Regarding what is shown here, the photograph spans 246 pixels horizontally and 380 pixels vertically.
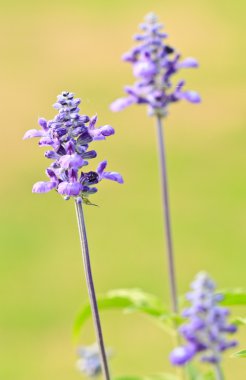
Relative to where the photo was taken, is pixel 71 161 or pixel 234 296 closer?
pixel 71 161

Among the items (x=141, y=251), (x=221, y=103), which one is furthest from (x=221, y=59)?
(x=141, y=251)

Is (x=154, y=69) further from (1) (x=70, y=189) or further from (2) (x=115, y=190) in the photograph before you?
(2) (x=115, y=190)

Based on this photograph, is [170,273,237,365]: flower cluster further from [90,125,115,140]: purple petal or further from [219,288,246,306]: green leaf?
[90,125,115,140]: purple petal

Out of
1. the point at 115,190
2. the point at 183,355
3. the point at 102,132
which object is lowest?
the point at 183,355

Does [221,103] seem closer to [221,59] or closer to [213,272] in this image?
[221,59]

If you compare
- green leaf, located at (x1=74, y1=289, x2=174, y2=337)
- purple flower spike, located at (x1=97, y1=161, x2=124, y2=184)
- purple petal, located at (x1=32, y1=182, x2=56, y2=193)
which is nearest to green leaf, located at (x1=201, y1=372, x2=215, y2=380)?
green leaf, located at (x1=74, y1=289, x2=174, y2=337)

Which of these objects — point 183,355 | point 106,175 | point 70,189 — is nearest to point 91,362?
point 183,355
